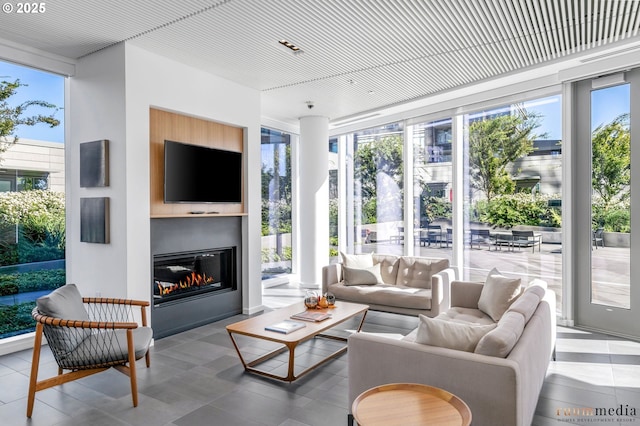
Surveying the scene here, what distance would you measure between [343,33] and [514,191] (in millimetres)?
3225

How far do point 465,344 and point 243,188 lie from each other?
390cm

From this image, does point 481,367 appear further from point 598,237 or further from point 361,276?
point 598,237

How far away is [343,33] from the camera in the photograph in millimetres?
3863

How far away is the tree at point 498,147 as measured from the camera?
5.43 m

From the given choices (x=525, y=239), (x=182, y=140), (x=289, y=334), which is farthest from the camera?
(x=525, y=239)

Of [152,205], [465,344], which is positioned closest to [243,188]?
[152,205]

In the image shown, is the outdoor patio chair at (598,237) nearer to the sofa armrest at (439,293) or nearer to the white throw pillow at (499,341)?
the sofa armrest at (439,293)

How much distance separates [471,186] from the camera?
596cm

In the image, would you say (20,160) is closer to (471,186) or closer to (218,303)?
(218,303)

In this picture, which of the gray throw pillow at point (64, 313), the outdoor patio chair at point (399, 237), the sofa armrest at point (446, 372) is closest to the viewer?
the sofa armrest at point (446, 372)

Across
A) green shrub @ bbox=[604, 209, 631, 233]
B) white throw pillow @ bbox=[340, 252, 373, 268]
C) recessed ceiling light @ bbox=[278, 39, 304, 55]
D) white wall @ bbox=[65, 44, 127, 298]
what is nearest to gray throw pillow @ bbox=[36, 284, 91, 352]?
white wall @ bbox=[65, 44, 127, 298]

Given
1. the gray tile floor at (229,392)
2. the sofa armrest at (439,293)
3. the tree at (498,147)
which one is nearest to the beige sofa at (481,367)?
the gray tile floor at (229,392)

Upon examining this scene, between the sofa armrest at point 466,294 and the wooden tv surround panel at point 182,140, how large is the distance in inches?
112

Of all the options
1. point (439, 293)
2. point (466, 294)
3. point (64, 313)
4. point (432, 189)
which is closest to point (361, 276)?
point (439, 293)
